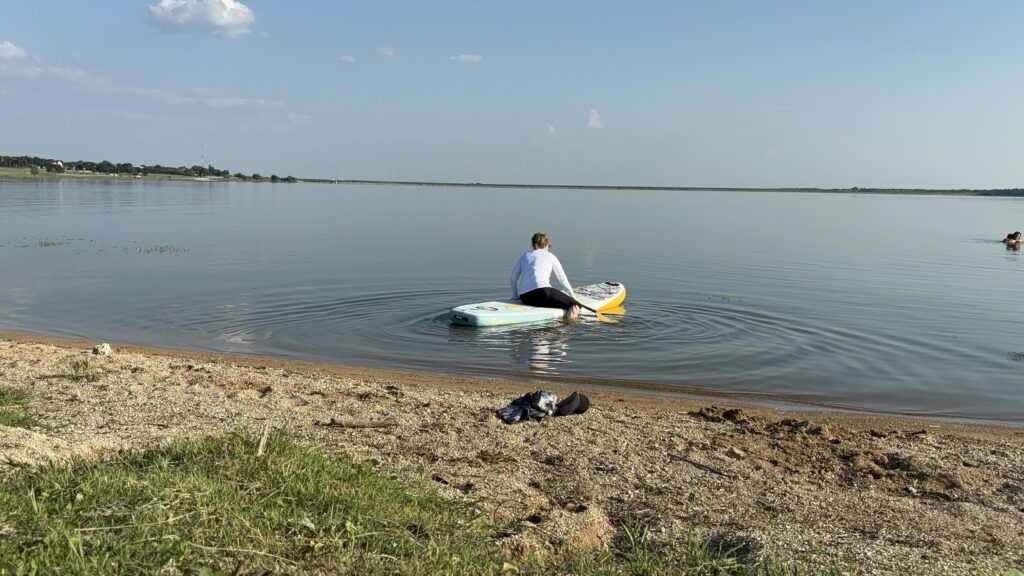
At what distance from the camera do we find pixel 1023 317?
55.3 ft

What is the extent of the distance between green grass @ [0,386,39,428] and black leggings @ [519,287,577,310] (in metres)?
9.14

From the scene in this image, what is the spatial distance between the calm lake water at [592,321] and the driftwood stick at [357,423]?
424 centimetres

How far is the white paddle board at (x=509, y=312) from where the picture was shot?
1426cm

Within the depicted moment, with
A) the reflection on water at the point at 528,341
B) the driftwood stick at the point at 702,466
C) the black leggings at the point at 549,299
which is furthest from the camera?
the black leggings at the point at 549,299

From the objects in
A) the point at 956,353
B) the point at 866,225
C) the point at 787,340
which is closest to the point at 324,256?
the point at 787,340

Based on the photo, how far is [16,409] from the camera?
675 centimetres

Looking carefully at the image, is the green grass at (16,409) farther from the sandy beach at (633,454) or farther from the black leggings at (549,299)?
the black leggings at (549,299)

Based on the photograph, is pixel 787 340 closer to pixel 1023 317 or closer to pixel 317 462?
pixel 1023 317

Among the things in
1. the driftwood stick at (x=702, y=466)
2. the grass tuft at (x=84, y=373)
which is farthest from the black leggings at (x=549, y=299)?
the driftwood stick at (x=702, y=466)

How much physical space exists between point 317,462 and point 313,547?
1.16 metres

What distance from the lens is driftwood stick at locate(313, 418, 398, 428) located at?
23.1 ft

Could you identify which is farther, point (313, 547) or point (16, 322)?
point (16, 322)

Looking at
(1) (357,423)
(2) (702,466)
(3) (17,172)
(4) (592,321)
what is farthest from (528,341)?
(3) (17,172)

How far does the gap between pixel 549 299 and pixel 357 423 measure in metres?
8.24
